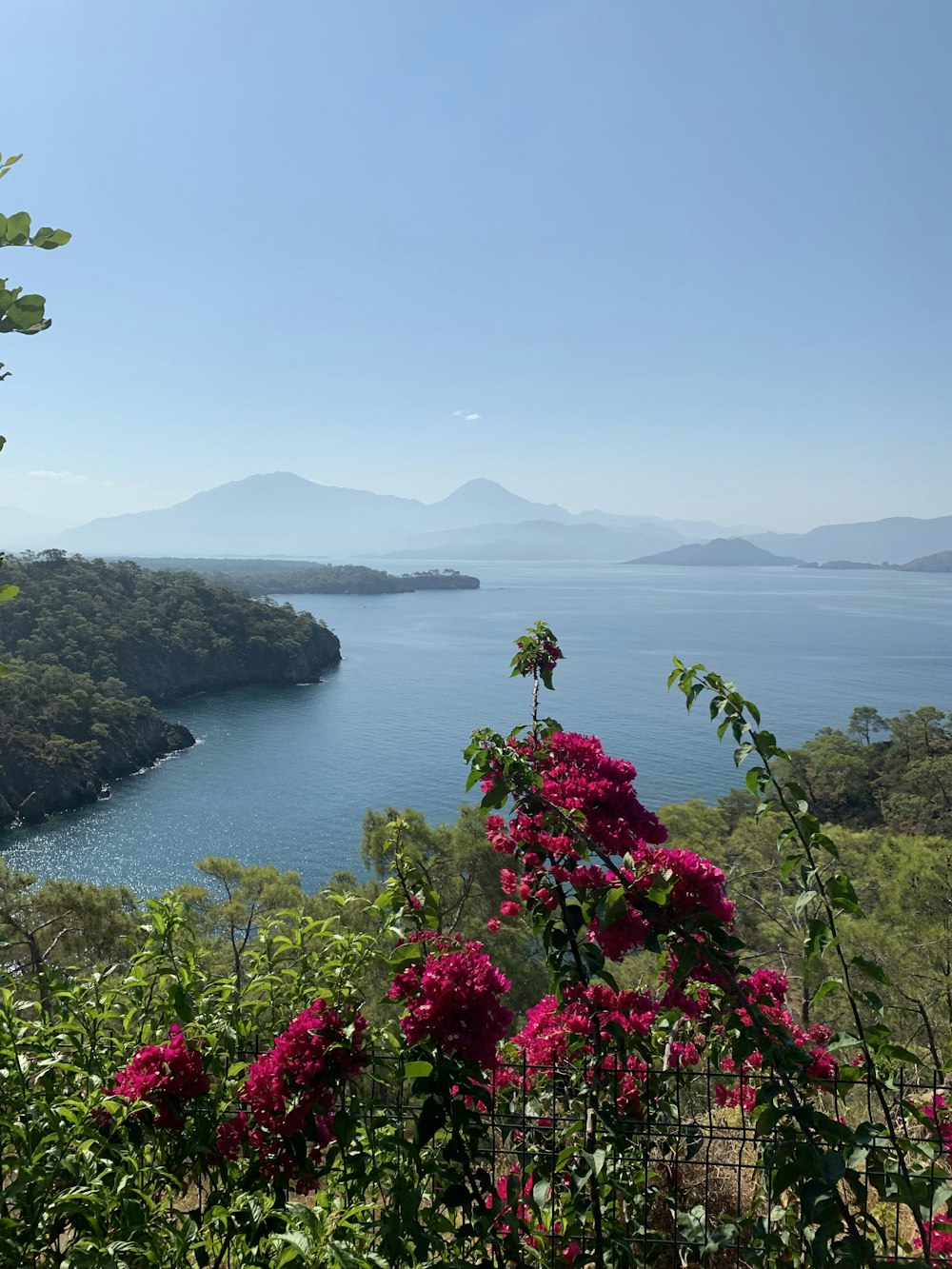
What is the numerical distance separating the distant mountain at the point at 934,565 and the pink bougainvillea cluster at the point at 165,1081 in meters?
204

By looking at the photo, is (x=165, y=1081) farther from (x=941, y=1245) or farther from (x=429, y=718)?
(x=429, y=718)

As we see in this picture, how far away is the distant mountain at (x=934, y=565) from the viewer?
175875 millimetres

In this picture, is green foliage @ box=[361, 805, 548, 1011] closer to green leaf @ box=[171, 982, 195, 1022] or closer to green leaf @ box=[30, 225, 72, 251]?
green leaf @ box=[171, 982, 195, 1022]

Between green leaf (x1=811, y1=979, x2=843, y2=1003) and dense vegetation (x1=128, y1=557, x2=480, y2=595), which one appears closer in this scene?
green leaf (x1=811, y1=979, x2=843, y2=1003)

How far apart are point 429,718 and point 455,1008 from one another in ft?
128

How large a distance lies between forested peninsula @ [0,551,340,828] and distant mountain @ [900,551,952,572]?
16946 cm

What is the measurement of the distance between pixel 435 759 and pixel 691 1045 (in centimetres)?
3047

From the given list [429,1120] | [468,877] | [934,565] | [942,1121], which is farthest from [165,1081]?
[934,565]

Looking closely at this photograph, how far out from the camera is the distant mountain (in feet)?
577

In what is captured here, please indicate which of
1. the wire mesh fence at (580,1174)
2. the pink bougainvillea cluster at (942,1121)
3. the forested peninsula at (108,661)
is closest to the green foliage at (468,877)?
the wire mesh fence at (580,1174)

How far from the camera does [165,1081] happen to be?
1478 millimetres

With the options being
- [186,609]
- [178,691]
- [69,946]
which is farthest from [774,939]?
[186,609]

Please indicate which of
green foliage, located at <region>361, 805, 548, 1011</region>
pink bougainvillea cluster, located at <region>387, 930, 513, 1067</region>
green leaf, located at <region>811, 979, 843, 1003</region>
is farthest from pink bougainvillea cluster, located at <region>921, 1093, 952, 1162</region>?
green foliage, located at <region>361, 805, 548, 1011</region>

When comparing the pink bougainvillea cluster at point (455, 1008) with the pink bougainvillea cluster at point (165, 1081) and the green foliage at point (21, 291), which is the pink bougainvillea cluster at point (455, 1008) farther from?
the green foliage at point (21, 291)
